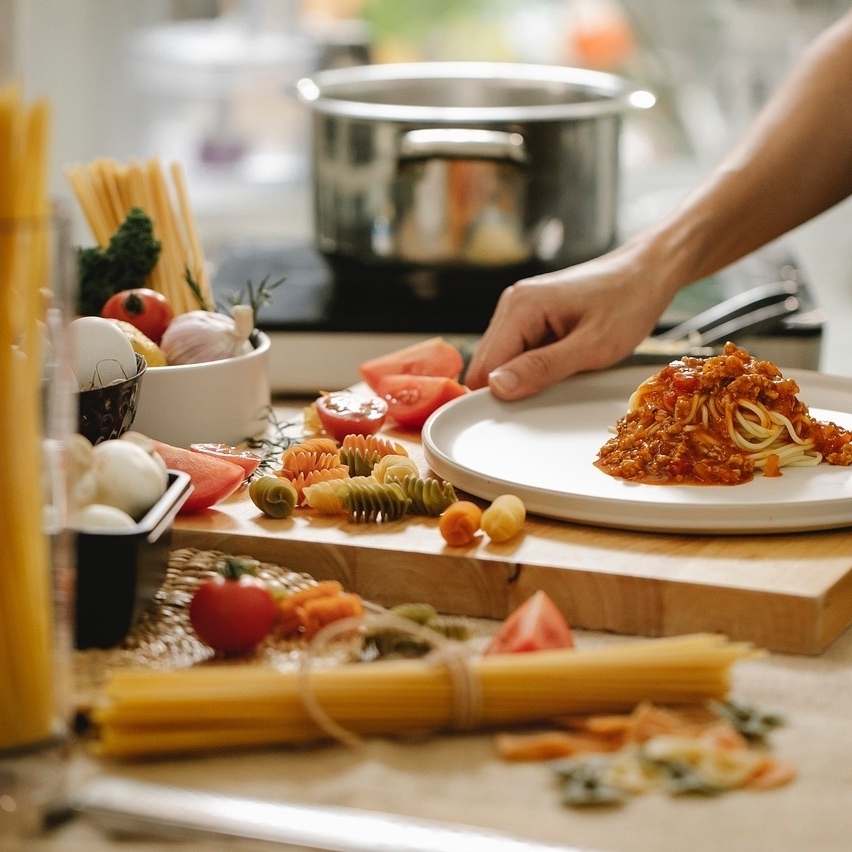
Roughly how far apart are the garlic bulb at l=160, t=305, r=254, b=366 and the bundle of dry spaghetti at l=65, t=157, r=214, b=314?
0.51 feet

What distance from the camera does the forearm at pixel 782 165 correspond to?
1782 mm

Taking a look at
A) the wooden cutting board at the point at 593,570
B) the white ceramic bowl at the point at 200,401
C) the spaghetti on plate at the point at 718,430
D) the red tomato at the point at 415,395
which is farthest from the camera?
the red tomato at the point at 415,395

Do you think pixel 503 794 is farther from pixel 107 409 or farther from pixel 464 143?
pixel 464 143

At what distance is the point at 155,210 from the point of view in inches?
66.6

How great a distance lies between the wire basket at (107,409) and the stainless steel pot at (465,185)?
25.7 inches

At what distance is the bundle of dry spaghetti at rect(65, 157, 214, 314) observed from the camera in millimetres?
1664

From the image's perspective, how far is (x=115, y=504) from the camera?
104 cm

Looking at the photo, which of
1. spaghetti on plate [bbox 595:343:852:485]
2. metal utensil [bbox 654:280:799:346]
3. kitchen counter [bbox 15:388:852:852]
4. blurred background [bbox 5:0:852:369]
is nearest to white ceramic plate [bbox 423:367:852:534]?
spaghetti on plate [bbox 595:343:852:485]

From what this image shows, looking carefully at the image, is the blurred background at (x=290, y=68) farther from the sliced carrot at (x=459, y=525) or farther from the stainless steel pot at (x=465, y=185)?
the sliced carrot at (x=459, y=525)

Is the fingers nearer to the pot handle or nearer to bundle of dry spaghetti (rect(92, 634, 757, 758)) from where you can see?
the pot handle

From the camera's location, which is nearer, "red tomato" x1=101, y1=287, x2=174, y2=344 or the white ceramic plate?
the white ceramic plate

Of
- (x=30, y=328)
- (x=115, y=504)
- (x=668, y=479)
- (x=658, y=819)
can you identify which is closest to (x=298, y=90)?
(x=668, y=479)

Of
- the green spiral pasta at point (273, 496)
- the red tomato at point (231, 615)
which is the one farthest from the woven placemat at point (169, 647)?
the green spiral pasta at point (273, 496)

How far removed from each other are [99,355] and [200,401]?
206 mm
